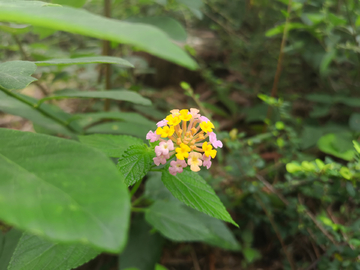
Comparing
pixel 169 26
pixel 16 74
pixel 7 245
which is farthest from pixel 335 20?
pixel 7 245

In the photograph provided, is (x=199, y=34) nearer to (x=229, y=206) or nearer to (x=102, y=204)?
(x=229, y=206)

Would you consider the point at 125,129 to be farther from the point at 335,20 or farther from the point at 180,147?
the point at 335,20

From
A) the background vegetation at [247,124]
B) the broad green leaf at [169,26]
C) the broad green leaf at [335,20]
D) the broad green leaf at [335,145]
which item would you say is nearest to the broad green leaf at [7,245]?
the background vegetation at [247,124]

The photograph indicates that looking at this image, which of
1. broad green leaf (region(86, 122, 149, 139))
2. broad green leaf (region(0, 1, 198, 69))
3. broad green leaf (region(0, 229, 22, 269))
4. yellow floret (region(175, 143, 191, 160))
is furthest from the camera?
broad green leaf (region(86, 122, 149, 139))

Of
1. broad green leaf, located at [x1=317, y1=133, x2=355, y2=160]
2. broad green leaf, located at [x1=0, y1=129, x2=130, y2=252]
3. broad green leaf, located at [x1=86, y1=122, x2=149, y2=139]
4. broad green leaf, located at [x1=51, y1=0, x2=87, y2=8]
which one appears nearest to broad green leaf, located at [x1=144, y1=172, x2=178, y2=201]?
broad green leaf, located at [x1=86, y1=122, x2=149, y2=139]

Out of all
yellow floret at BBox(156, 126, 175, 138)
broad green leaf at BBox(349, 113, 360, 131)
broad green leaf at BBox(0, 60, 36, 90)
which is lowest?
broad green leaf at BBox(349, 113, 360, 131)

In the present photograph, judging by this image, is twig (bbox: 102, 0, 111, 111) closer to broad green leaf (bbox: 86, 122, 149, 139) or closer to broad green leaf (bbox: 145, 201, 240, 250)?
broad green leaf (bbox: 86, 122, 149, 139)

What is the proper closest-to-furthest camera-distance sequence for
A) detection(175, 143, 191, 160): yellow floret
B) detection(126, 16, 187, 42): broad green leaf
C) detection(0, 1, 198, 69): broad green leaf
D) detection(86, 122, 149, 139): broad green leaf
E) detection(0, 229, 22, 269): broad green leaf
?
detection(0, 1, 198, 69): broad green leaf
detection(175, 143, 191, 160): yellow floret
detection(0, 229, 22, 269): broad green leaf
detection(86, 122, 149, 139): broad green leaf
detection(126, 16, 187, 42): broad green leaf

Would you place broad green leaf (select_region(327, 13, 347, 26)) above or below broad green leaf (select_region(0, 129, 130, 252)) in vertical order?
above

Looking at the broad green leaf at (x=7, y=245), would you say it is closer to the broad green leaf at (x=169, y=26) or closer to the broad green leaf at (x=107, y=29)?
the broad green leaf at (x=107, y=29)
